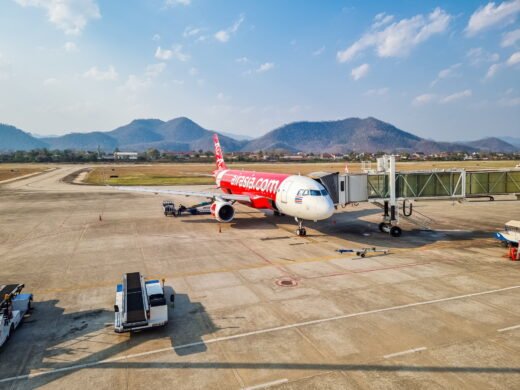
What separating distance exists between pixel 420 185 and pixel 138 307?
26.7 meters

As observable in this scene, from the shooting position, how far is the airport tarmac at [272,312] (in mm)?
11844

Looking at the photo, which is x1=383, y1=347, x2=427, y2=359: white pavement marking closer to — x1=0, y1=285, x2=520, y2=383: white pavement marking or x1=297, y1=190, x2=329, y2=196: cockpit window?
x1=0, y1=285, x2=520, y2=383: white pavement marking

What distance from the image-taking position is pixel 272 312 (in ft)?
53.6

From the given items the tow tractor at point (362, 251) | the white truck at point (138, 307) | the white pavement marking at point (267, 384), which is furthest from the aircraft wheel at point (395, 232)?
the white pavement marking at point (267, 384)

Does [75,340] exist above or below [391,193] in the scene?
below

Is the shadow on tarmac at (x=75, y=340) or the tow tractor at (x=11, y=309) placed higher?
the tow tractor at (x=11, y=309)

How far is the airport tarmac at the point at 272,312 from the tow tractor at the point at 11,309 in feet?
1.59

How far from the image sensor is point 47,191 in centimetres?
6912

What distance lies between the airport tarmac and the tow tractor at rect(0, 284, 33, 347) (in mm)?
485

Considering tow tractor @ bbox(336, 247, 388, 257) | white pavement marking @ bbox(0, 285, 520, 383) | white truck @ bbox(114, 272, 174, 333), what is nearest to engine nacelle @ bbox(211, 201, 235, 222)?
tow tractor @ bbox(336, 247, 388, 257)

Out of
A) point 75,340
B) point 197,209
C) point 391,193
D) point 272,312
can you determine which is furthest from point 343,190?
point 75,340

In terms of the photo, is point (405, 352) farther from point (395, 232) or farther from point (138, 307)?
point (395, 232)

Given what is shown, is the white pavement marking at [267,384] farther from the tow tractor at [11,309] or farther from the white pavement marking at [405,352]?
the tow tractor at [11,309]

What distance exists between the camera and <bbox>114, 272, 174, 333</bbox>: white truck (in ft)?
45.4
